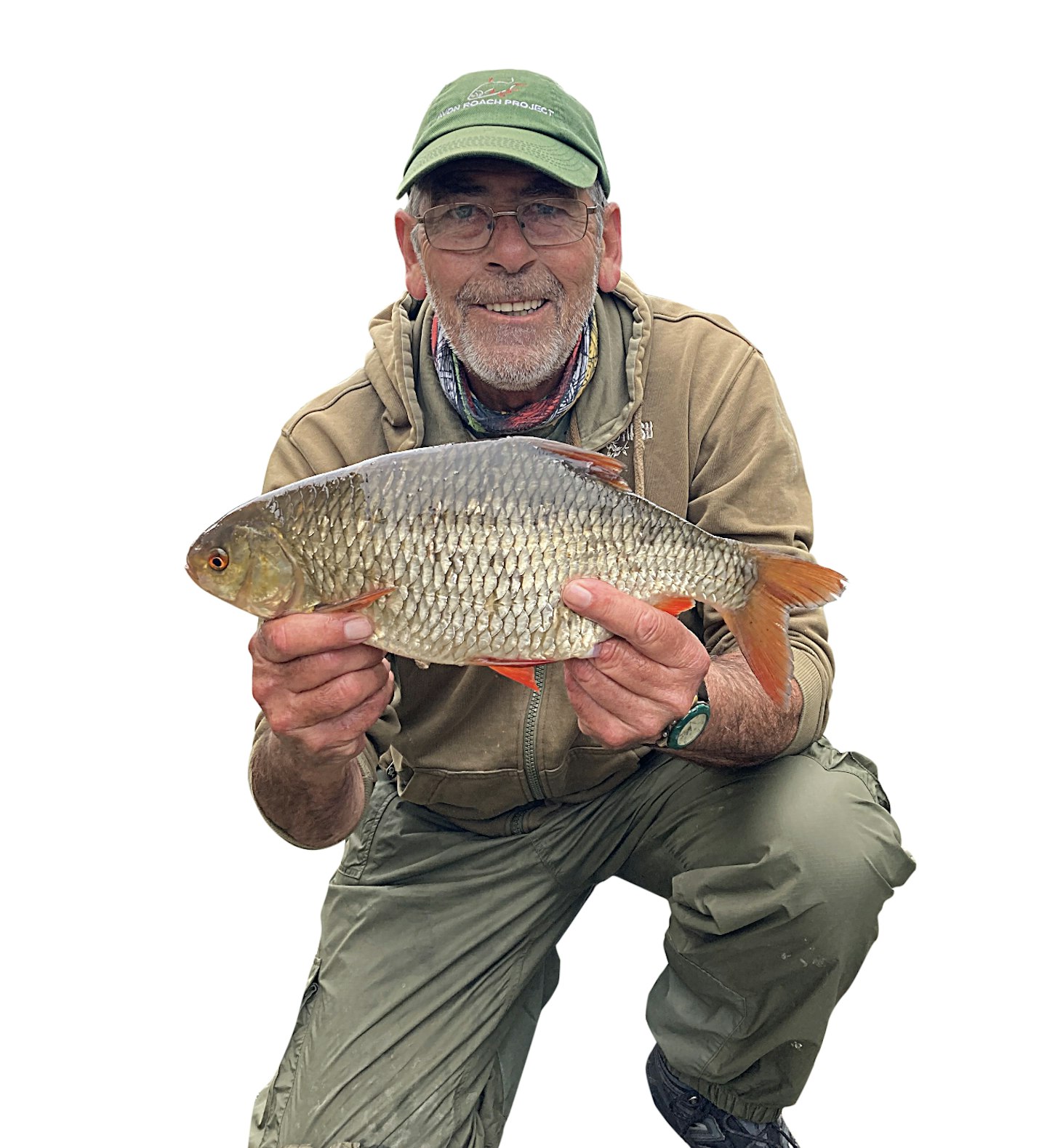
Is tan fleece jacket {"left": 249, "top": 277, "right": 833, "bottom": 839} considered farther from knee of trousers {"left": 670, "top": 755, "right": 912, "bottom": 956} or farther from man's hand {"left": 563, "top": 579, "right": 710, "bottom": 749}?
man's hand {"left": 563, "top": 579, "right": 710, "bottom": 749}

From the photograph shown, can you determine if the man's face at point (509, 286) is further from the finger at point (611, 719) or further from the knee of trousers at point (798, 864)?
the knee of trousers at point (798, 864)

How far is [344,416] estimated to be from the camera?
11.5 ft

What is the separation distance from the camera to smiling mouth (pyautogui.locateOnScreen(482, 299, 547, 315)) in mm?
3297

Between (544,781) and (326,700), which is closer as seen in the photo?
(326,700)

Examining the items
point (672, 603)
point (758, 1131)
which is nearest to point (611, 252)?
point (672, 603)

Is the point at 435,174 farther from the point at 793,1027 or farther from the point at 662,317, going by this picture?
the point at 793,1027

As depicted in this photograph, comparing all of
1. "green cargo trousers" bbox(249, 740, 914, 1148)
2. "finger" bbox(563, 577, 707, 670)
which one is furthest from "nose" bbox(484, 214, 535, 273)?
"green cargo trousers" bbox(249, 740, 914, 1148)

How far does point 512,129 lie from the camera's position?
3275 mm

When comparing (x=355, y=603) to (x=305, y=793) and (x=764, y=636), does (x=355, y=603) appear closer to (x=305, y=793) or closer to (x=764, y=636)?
(x=305, y=793)

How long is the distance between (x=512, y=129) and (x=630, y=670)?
44.2 inches

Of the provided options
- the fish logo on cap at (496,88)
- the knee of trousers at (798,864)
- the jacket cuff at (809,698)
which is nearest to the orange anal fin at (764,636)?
the jacket cuff at (809,698)

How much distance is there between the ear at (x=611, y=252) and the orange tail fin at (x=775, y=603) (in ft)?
2.73

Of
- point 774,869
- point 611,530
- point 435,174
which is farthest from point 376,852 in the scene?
point 435,174

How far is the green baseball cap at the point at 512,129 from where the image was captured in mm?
3232
